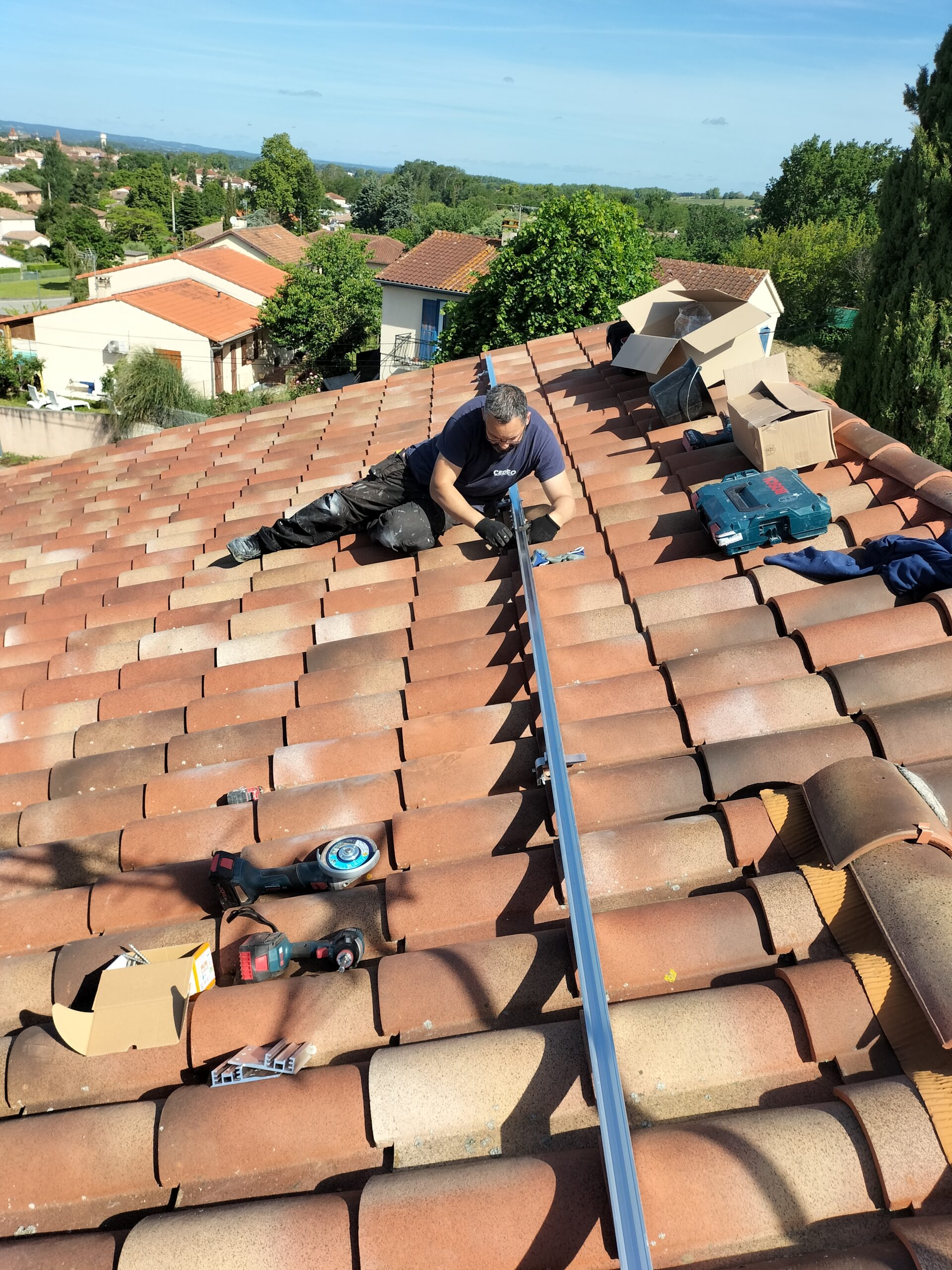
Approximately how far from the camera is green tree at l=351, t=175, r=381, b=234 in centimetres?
8279

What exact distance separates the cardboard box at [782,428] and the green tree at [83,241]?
64.9m

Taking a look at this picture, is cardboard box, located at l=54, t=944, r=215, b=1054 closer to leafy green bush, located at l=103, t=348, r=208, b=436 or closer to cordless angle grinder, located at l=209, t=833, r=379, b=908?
cordless angle grinder, located at l=209, t=833, r=379, b=908

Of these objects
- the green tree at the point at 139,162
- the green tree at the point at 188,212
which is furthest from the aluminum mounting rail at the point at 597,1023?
the green tree at the point at 139,162

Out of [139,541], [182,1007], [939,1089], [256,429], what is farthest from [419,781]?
[256,429]

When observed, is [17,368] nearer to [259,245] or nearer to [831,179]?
[259,245]

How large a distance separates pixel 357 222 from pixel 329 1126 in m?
95.4

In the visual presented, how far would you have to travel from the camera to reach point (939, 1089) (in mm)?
1560

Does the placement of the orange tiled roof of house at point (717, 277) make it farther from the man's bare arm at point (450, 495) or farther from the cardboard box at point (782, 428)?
the man's bare arm at point (450, 495)

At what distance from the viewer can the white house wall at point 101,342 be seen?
30.6 m

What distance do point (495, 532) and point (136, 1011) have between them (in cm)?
238

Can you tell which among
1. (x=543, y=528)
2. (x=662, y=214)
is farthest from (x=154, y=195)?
(x=543, y=528)

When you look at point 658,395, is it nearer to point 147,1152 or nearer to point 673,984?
point 673,984

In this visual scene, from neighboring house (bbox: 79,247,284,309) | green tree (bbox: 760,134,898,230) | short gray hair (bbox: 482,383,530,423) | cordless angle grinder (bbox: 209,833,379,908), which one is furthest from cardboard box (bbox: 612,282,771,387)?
green tree (bbox: 760,134,898,230)

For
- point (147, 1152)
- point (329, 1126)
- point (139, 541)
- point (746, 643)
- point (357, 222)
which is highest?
point (746, 643)
